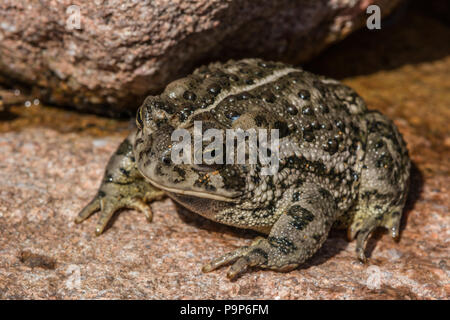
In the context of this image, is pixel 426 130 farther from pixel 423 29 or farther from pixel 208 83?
pixel 208 83

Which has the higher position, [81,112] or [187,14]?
[187,14]

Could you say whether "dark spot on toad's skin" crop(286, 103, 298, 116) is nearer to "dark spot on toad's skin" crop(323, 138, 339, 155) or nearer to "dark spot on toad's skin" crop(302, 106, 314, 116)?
"dark spot on toad's skin" crop(302, 106, 314, 116)

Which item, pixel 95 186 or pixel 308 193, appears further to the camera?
pixel 95 186

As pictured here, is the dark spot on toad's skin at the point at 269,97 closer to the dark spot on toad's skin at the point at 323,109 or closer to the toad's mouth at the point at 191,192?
the dark spot on toad's skin at the point at 323,109

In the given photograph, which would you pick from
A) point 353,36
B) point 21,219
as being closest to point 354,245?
point 21,219

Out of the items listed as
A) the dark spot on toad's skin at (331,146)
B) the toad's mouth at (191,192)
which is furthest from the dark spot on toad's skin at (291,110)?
the toad's mouth at (191,192)

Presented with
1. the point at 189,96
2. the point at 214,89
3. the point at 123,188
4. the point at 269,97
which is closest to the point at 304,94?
the point at 269,97

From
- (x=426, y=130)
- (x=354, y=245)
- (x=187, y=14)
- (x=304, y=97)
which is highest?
(x=187, y=14)
